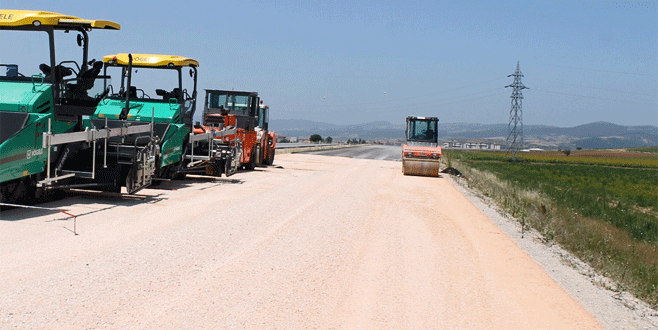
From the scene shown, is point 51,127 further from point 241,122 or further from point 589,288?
point 241,122

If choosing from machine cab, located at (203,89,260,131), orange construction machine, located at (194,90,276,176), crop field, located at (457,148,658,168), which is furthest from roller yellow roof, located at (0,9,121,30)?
crop field, located at (457,148,658,168)

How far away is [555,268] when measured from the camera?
9.06 metres

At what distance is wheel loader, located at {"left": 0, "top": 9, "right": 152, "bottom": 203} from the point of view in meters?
10.1

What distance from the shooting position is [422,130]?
3144cm

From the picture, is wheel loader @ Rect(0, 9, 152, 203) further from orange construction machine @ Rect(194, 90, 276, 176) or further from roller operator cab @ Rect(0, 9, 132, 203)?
orange construction machine @ Rect(194, 90, 276, 176)

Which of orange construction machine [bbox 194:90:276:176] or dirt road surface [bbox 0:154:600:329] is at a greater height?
orange construction machine [bbox 194:90:276:176]

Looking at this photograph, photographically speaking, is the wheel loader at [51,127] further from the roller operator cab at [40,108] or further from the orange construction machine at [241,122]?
the orange construction machine at [241,122]

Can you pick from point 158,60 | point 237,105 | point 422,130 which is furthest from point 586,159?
point 158,60

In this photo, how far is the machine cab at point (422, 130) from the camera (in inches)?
1225

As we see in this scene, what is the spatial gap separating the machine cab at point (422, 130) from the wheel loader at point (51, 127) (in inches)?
782

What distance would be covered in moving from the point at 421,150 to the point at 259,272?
70.5ft

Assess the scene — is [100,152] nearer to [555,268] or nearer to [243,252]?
[243,252]

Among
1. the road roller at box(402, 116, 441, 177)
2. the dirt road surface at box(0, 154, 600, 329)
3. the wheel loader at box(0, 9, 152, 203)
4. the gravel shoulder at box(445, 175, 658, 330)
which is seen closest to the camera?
the dirt road surface at box(0, 154, 600, 329)

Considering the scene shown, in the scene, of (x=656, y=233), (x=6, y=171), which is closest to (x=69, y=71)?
(x=6, y=171)
